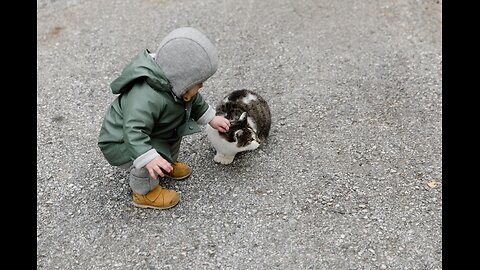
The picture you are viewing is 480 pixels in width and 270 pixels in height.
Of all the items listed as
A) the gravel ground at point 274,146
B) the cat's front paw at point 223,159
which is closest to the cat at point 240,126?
the cat's front paw at point 223,159

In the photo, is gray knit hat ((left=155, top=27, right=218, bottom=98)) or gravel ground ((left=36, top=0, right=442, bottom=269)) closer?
gray knit hat ((left=155, top=27, right=218, bottom=98))

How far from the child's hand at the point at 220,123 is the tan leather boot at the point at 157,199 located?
400 mm

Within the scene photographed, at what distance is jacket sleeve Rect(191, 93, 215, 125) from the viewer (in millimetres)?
2658

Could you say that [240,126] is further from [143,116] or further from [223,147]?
[143,116]

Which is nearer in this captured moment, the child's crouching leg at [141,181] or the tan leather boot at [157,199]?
the child's crouching leg at [141,181]

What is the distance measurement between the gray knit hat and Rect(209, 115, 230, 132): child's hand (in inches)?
14.8

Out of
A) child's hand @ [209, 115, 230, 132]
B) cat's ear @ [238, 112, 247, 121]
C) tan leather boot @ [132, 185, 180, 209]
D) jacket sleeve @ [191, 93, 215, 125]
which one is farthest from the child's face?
tan leather boot @ [132, 185, 180, 209]

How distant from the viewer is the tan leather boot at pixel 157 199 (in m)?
2.69

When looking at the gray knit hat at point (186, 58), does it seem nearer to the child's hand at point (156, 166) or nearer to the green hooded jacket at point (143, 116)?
the green hooded jacket at point (143, 116)

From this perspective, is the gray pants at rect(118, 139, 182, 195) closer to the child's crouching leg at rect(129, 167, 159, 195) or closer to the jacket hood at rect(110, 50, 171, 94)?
the child's crouching leg at rect(129, 167, 159, 195)

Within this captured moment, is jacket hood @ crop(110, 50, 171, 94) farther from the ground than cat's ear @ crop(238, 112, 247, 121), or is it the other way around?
jacket hood @ crop(110, 50, 171, 94)

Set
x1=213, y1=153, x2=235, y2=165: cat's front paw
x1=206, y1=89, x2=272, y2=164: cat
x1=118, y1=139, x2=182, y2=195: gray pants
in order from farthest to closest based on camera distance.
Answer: x1=213, y1=153, x2=235, y2=165: cat's front paw, x1=206, y1=89, x2=272, y2=164: cat, x1=118, y1=139, x2=182, y2=195: gray pants
